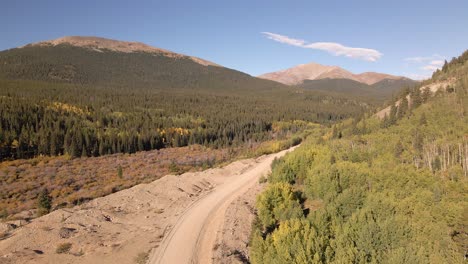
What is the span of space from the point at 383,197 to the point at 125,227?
81.0ft

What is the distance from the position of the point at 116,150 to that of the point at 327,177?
77124 mm

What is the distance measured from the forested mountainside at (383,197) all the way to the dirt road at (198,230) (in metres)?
4.98

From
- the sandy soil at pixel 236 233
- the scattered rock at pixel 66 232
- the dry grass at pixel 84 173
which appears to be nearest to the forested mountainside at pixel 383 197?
the sandy soil at pixel 236 233

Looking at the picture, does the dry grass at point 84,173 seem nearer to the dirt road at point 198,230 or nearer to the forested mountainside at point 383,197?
the dirt road at point 198,230

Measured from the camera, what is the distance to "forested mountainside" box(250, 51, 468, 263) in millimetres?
19172

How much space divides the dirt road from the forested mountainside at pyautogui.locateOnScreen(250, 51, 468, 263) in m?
4.98

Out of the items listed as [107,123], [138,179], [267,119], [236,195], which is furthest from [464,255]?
[267,119]

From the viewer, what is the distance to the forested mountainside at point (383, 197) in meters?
19.2

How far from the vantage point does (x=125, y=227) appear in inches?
1252

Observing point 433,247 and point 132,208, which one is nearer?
point 433,247

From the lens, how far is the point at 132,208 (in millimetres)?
37219

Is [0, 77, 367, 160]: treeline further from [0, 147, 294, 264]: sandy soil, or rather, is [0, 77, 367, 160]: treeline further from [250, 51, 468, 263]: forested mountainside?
[0, 147, 294, 264]: sandy soil

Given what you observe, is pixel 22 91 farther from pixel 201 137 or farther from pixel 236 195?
pixel 236 195

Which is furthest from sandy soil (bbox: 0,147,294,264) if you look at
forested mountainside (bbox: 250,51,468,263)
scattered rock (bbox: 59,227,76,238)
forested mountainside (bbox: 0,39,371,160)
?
forested mountainside (bbox: 0,39,371,160)
